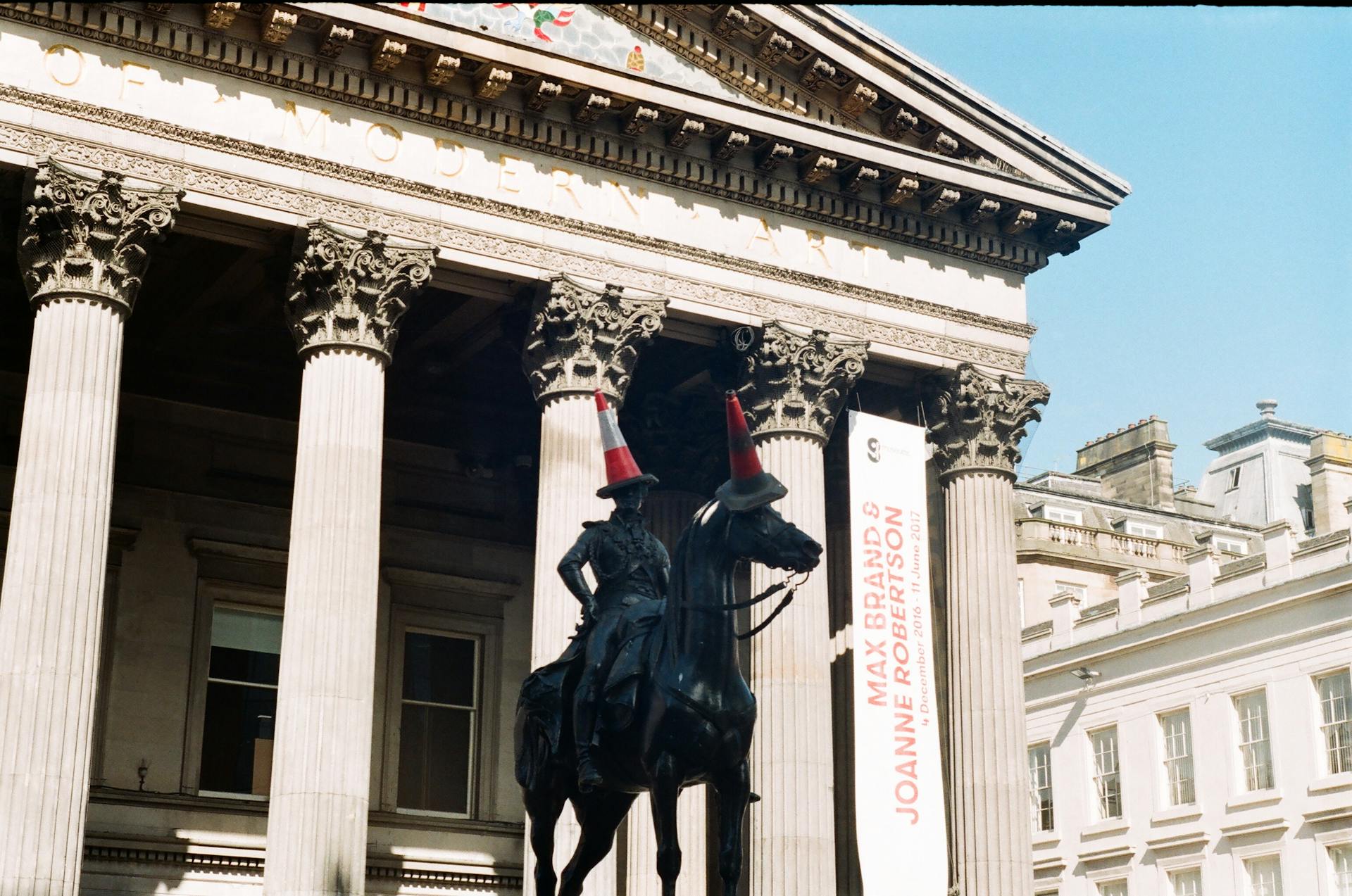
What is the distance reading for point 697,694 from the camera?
10633 mm

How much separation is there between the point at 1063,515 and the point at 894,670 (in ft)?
108

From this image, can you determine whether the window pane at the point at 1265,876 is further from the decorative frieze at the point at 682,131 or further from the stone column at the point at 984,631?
the decorative frieze at the point at 682,131

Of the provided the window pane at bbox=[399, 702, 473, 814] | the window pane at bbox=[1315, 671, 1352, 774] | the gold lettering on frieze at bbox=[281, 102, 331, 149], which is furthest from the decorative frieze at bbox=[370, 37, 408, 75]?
the window pane at bbox=[1315, 671, 1352, 774]

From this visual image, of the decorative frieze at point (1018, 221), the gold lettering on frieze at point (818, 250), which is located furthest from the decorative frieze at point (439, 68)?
the decorative frieze at point (1018, 221)

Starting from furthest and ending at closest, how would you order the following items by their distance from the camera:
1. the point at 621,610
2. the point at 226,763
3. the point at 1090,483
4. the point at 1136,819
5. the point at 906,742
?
1. the point at 1090,483
2. the point at 1136,819
3. the point at 226,763
4. the point at 906,742
5. the point at 621,610

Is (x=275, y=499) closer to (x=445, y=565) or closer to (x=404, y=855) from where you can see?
(x=445, y=565)

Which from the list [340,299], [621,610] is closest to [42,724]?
[340,299]

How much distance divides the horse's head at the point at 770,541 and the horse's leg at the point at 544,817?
223cm

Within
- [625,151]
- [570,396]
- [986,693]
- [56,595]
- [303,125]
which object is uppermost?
[625,151]

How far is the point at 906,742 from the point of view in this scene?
22.9 metres

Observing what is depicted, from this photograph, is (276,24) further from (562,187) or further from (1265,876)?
(1265,876)

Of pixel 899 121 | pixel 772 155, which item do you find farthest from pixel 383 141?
pixel 899 121

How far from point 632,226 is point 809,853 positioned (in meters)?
8.08

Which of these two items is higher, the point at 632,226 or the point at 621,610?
the point at 632,226
